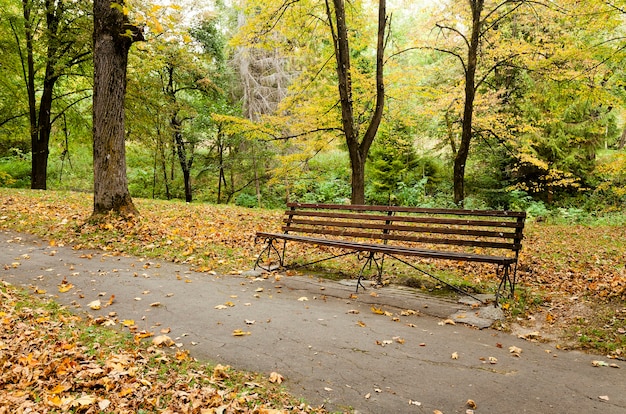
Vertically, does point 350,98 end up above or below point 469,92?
below

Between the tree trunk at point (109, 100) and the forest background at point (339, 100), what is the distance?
55cm

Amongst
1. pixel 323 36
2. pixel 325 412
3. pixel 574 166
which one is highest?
pixel 323 36

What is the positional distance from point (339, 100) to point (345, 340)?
9.13 m

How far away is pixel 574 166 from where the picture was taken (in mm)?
17469

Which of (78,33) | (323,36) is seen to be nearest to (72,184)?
(78,33)

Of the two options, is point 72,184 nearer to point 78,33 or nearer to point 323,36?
point 78,33

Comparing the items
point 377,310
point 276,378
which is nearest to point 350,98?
point 377,310

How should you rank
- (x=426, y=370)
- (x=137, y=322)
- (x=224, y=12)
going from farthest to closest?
(x=224, y=12), (x=137, y=322), (x=426, y=370)

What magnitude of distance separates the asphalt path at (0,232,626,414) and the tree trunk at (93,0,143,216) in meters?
2.23

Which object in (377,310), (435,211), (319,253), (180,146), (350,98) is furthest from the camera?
(180,146)

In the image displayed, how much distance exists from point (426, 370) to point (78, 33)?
15309mm

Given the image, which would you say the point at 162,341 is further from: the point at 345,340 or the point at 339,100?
the point at 339,100

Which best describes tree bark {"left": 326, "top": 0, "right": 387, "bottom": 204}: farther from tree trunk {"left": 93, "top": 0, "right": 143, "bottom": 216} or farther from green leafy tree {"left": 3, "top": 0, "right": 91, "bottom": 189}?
green leafy tree {"left": 3, "top": 0, "right": 91, "bottom": 189}

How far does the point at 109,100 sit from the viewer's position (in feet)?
27.4
